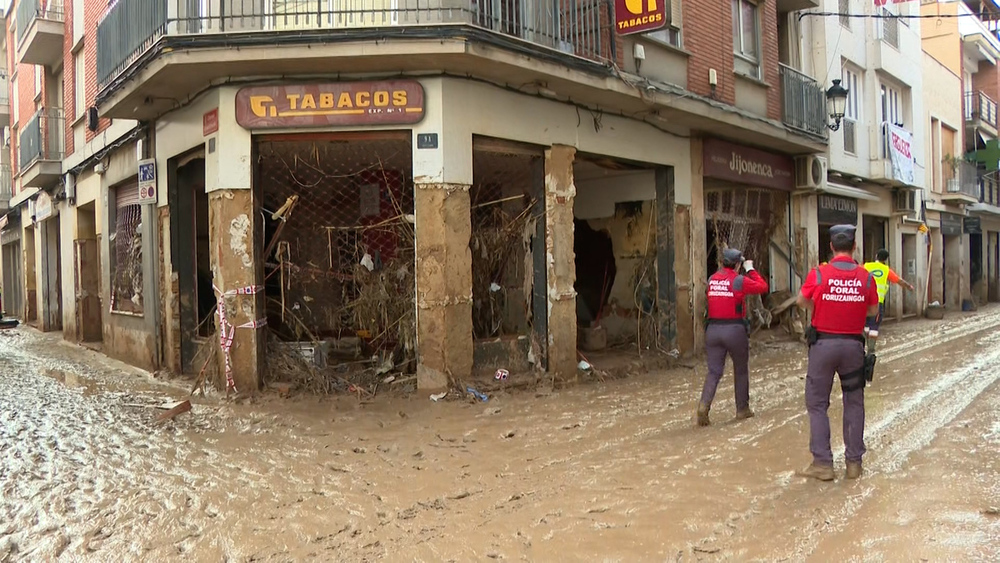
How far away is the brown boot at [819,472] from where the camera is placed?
4.43m

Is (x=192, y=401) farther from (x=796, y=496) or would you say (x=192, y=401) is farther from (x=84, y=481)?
(x=796, y=496)

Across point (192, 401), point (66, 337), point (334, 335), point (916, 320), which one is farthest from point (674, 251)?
point (66, 337)

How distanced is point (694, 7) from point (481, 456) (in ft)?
27.0

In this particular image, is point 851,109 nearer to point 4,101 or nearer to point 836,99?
point 836,99

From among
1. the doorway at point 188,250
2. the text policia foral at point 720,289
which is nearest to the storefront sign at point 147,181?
the doorway at point 188,250

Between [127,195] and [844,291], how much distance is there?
11.0 m

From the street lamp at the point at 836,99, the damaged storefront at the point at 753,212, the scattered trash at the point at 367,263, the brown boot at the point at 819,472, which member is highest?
the street lamp at the point at 836,99

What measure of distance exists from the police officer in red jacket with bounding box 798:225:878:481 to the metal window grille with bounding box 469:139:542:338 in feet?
14.8

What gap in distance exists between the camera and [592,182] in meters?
11.5

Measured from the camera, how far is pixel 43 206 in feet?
56.1

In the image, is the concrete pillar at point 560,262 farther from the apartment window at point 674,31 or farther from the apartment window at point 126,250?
the apartment window at point 126,250

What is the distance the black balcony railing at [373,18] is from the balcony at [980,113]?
21.3 metres

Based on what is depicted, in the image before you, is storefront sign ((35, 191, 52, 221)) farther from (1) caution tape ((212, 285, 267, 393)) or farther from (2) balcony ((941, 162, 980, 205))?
(2) balcony ((941, 162, 980, 205))

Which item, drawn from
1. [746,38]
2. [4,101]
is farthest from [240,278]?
[4,101]
